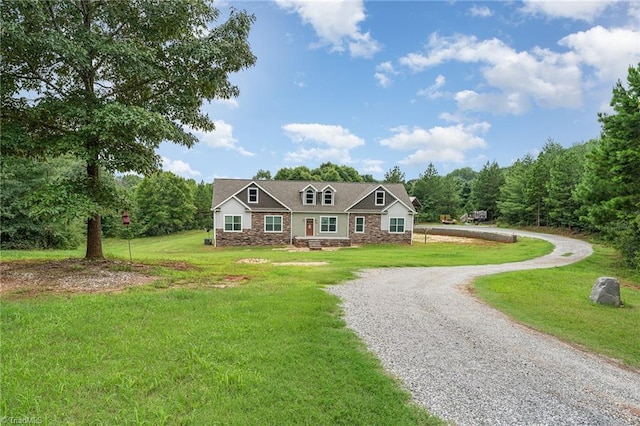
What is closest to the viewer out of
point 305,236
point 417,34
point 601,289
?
point 601,289

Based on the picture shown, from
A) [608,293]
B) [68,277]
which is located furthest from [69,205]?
[608,293]

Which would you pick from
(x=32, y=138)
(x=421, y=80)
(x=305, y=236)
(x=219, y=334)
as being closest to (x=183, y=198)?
(x=305, y=236)

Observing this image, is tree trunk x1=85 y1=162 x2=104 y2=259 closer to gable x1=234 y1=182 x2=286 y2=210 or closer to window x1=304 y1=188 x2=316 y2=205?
gable x1=234 y1=182 x2=286 y2=210

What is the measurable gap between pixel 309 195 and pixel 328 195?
5.57 feet

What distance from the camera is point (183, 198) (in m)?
50.1

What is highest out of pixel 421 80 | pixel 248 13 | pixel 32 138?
pixel 421 80

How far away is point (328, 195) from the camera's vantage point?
31078 millimetres

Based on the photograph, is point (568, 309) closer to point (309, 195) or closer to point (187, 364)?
point (187, 364)

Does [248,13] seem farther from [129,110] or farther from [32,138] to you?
[32,138]

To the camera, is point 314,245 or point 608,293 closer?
point 608,293

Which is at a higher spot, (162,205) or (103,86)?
(103,86)

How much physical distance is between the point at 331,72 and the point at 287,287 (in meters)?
15.1

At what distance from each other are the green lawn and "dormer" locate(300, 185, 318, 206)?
22779 millimetres

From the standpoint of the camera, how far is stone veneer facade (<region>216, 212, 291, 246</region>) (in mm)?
28281
